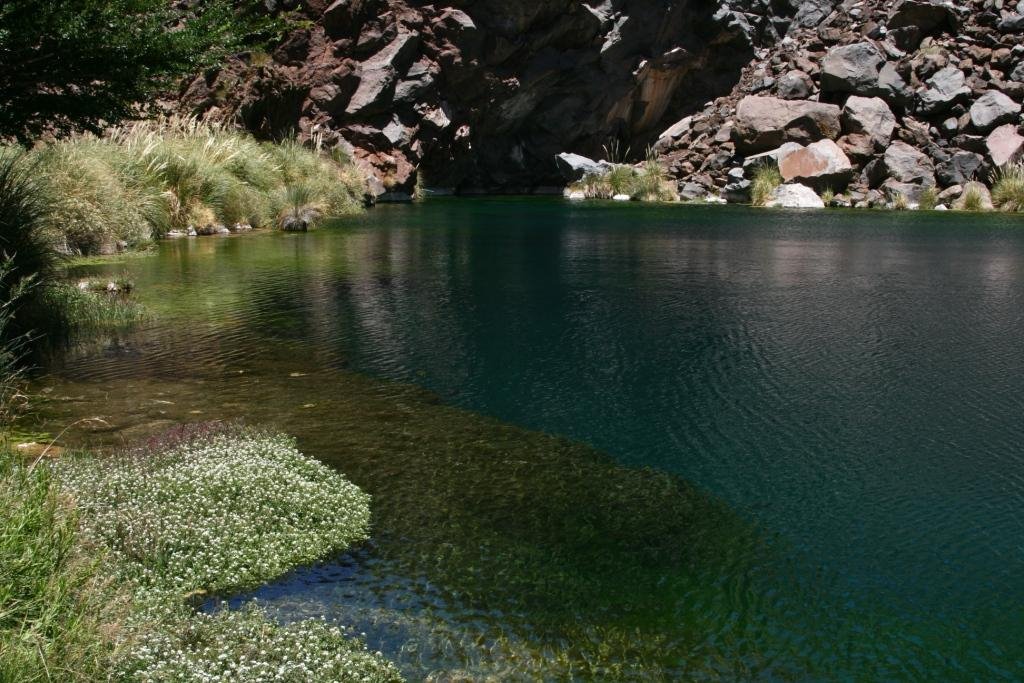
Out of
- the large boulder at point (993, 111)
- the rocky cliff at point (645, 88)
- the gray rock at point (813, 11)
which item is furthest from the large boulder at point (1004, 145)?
the gray rock at point (813, 11)

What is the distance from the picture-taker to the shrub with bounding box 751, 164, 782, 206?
36.5 meters

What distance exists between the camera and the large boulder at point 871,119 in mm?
38219

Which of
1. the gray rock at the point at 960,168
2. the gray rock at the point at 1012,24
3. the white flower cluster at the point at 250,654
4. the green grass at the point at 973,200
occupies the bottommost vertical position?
the white flower cluster at the point at 250,654

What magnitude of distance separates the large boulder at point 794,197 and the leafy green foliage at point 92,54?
28.4 m

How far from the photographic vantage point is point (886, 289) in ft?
46.5

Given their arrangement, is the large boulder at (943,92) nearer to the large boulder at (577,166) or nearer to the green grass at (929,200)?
the green grass at (929,200)

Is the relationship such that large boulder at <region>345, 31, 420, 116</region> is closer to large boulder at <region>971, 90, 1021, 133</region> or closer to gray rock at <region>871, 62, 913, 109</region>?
gray rock at <region>871, 62, 913, 109</region>

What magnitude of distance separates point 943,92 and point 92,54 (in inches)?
1484

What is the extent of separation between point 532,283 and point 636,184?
27.4 metres

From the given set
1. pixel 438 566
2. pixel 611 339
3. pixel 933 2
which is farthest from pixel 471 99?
pixel 438 566

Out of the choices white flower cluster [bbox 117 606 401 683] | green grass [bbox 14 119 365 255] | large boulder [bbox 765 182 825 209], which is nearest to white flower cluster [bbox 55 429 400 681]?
white flower cluster [bbox 117 606 401 683]

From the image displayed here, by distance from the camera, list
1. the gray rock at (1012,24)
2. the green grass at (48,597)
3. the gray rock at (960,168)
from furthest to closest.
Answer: the gray rock at (1012,24)
the gray rock at (960,168)
the green grass at (48,597)

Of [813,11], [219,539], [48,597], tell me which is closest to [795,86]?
[813,11]

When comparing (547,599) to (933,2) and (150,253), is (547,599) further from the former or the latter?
(933,2)
